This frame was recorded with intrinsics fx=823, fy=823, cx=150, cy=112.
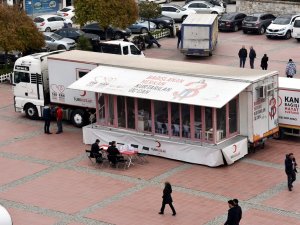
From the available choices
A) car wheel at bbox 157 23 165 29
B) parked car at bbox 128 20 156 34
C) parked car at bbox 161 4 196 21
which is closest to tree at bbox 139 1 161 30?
parked car at bbox 128 20 156 34

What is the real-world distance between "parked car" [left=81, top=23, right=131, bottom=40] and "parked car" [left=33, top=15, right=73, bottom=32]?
303cm

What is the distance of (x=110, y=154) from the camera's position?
2798cm

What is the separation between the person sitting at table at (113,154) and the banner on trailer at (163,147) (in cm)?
178

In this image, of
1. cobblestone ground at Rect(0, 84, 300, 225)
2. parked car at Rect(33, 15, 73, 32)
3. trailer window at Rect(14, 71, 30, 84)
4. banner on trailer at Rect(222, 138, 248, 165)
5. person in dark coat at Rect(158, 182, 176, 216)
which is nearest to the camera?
person in dark coat at Rect(158, 182, 176, 216)

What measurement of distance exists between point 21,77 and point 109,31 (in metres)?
17.5

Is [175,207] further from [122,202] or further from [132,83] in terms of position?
[132,83]

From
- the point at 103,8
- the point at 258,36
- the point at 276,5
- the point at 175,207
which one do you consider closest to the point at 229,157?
the point at 175,207

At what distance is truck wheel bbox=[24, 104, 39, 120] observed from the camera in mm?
34781

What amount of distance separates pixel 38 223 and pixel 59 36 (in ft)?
89.4

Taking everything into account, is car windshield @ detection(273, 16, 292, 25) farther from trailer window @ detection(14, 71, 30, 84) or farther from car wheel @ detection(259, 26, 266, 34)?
trailer window @ detection(14, 71, 30, 84)

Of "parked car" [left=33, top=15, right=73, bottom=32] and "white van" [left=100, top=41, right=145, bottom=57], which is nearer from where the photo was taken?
"white van" [left=100, top=41, right=145, bottom=57]

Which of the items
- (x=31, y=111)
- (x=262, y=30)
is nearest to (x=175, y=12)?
(x=262, y=30)

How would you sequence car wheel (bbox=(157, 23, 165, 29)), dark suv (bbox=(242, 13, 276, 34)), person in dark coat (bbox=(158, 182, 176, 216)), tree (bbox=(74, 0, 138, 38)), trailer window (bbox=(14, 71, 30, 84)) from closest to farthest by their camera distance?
person in dark coat (bbox=(158, 182, 176, 216)) → trailer window (bbox=(14, 71, 30, 84)) → tree (bbox=(74, 0, 138, 38)) → dark suv (bbox=(242, 13, 276, 34)) → car wheel (bbox=(157, 23, 165, 29))

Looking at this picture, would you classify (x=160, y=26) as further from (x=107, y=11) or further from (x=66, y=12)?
(x=66, y=12)
